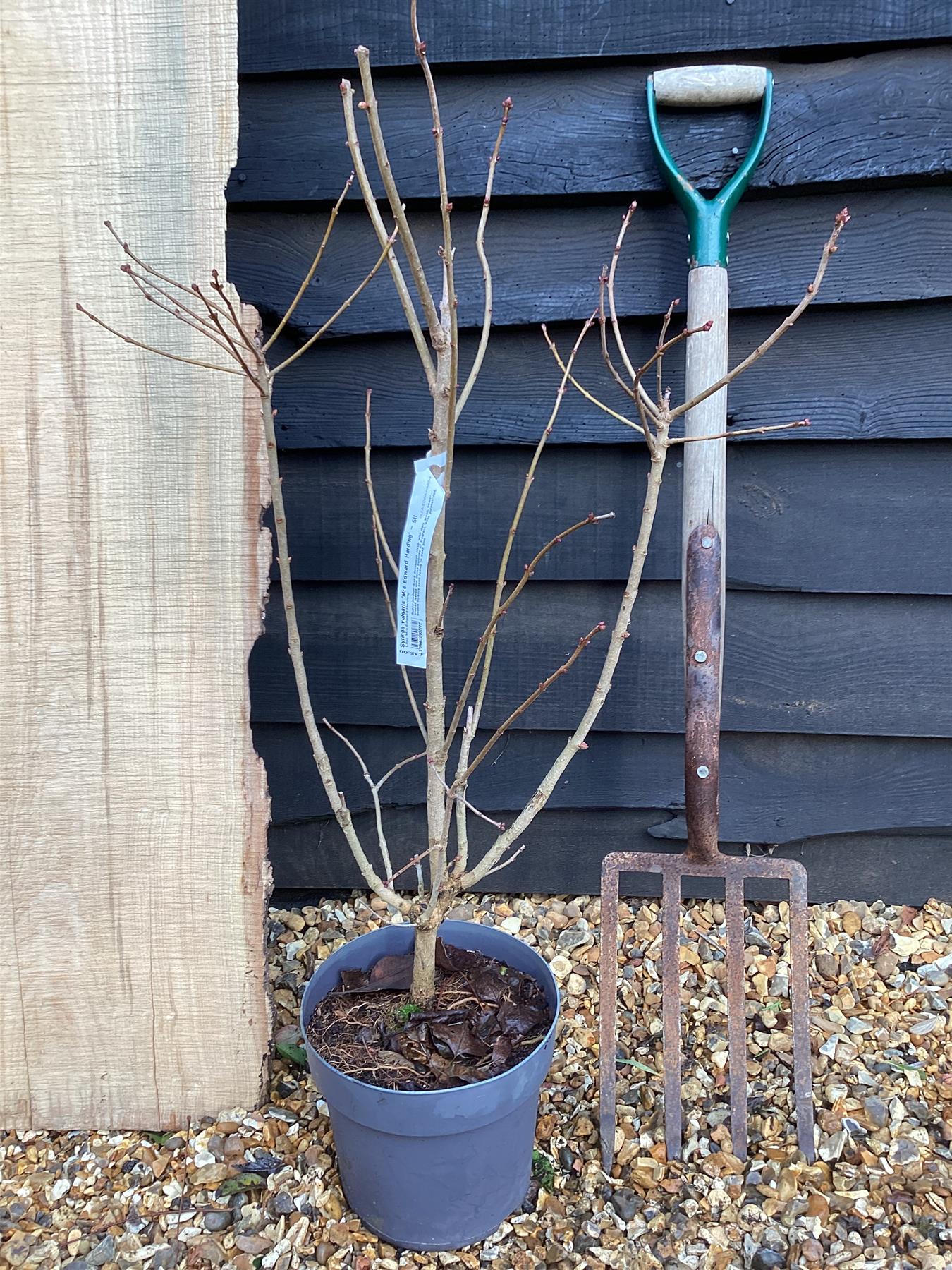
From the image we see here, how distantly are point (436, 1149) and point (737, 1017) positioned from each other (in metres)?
0.55

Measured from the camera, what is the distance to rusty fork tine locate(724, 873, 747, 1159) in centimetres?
→ 140

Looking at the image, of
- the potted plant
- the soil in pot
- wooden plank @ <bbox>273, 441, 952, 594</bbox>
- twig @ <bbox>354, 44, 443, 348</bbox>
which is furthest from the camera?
wooden plank @ <bbox>273, 441, 952, 594</bbox>

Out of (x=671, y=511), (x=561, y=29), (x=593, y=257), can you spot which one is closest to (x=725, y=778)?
(x=671, y=511)

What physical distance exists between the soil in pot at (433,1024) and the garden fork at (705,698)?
21 centimetres

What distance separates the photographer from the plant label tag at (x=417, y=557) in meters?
1.09

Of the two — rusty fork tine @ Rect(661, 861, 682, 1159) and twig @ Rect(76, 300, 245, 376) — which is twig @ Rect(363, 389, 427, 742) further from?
rusty fork tine @ Rect(661, 861, 682, 1159)

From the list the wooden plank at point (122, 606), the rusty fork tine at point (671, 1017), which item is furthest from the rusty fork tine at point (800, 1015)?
the wooden plank at point (122, 606)

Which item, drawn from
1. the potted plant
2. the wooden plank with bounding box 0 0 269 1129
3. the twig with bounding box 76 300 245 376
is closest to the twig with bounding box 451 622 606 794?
the potted plant

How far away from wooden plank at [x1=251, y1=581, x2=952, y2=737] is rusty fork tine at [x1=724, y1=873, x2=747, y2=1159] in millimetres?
411

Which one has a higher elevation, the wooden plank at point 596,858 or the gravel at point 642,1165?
the wooden plank at point 596,858

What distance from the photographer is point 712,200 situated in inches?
→ 55.9

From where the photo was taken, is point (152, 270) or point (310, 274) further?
point (152, 270)

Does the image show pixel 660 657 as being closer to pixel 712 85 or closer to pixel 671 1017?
pixel 671 1017

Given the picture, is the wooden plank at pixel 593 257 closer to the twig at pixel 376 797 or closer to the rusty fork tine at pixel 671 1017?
the twig at pixel 376 797
